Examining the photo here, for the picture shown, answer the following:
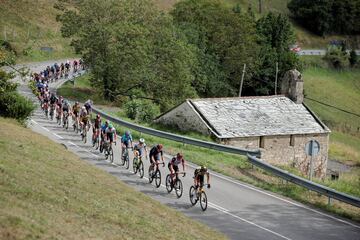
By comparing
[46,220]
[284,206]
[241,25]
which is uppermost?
[241,25]

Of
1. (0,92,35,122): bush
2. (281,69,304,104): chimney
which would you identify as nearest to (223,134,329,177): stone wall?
(281,69,304,104): chimney

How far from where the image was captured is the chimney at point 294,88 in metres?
41.1

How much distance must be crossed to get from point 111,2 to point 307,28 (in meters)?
63.3

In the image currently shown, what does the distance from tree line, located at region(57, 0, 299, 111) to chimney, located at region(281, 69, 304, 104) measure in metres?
11.2

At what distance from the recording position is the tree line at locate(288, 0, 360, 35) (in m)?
104

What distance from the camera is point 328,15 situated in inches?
4077

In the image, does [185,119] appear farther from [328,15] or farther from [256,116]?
[328,15]

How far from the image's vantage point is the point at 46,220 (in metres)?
13.3

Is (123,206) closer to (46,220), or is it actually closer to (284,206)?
(46,220)

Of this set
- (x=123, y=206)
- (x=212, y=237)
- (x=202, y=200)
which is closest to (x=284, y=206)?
(x=202, y=200)

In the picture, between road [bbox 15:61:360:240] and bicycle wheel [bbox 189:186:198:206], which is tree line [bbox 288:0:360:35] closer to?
road [bbox 15:61:360:240]

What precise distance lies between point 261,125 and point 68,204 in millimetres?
23270

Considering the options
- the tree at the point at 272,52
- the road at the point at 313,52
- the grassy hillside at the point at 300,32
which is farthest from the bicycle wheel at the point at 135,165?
the grassy hillside at the point at 300,32

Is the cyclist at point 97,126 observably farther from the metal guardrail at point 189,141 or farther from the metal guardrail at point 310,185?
the metal guardrail at point 310,185
